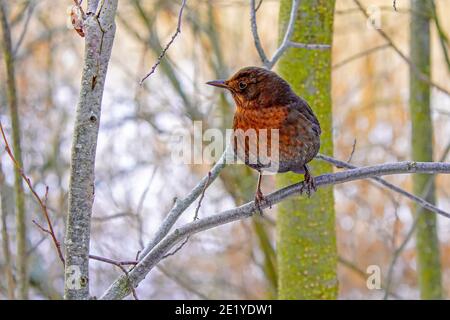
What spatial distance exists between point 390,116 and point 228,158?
487 centimetres

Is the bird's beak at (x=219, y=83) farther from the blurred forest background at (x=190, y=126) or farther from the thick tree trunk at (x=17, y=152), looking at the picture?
the blurred forest background at (x=190, y=126)

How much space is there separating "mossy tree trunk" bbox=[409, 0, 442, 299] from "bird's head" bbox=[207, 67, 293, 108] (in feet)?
6.50

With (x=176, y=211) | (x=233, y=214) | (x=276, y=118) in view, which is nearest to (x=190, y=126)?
(x=276, y=118)

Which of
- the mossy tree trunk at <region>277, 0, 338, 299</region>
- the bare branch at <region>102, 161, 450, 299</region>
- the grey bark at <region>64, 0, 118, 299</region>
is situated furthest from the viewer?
the mossy tree trunk at <region>277, 0, 338, 299</region>

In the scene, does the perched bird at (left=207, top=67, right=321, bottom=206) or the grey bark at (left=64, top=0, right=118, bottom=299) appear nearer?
the grey bark at (left=64, top=0, right=118, bottom=299)

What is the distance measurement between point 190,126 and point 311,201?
1.75m

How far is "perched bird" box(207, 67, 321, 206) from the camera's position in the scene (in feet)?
7.80

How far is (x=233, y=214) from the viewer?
6.67ft

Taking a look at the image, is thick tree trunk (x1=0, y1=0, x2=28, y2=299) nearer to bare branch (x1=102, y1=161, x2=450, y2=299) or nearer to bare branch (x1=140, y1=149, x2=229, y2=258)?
bare branch (x1=140, y1=149, x2=229, y2=258)

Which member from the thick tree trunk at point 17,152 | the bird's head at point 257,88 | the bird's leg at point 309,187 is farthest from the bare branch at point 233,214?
the thick tree trunk at point 17,152

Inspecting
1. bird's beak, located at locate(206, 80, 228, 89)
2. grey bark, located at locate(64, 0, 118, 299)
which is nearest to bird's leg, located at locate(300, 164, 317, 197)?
bird's beak, located at locate(206, 80, 228, 89)

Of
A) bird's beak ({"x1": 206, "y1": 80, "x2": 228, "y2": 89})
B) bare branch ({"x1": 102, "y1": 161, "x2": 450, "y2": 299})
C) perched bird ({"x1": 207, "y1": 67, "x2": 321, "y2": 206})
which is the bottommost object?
bare branch ({"x1": 102, "y1": 161, "x2": 450, "y2": 299})

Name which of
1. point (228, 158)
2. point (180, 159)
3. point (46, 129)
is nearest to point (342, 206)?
point (180, 159)

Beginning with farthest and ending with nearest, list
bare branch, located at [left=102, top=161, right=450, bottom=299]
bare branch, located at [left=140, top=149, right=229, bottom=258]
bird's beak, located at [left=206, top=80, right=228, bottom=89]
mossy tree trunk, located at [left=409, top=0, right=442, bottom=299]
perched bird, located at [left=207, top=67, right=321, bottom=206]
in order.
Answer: mossy tree trunk, located at [left=409, top=0, right=442, bottom=299] → bird's beak, located at [left=206, top=80, right=228, bottom=89] → perched bird, located at [left=207, top=67, right=321, bottom=206] → bare branch, located at [left=140, top=149, right=229, bottom=258] → bare branch, located at [left=102, top=161, right=450, bottom=299]
